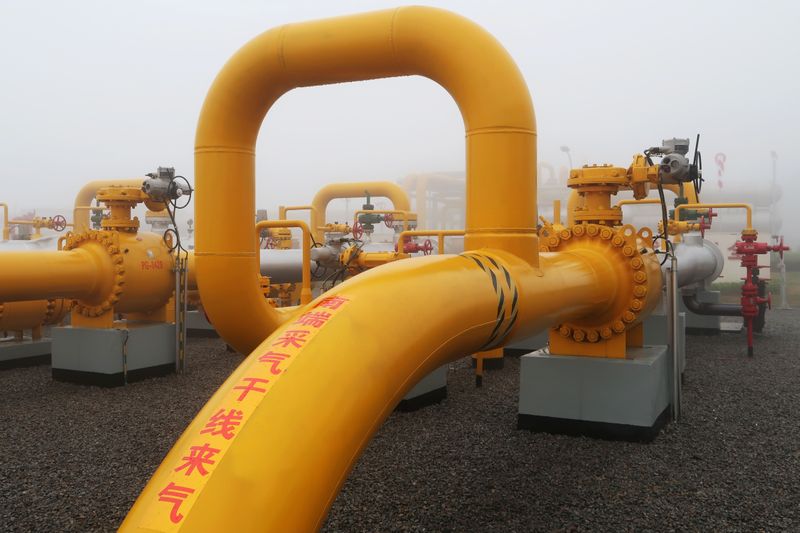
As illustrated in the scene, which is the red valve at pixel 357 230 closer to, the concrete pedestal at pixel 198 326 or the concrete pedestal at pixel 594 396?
the concrete pedestal at pixel 198 326

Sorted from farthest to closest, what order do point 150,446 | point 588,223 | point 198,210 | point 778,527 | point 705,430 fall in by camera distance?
point 588,223, point 705,430, point 150,446, point 198,210, point 778,527

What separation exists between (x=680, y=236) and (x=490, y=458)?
692 centimetres

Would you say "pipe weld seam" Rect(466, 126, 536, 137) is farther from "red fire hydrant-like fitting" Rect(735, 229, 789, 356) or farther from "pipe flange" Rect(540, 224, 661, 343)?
"red fire hydrant-like fitting" Rect(735, 229, 789, 356)

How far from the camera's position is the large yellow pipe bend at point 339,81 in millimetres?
3154

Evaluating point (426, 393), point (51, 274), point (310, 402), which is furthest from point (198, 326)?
Answer: point (310, 402)

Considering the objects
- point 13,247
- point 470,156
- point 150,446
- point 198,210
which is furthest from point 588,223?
point 13,247

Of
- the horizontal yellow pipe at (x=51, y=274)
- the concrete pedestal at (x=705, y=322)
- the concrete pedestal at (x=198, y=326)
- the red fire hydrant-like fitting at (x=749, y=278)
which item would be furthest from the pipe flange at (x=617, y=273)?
the concrete pedestal at (x=198, y=326)

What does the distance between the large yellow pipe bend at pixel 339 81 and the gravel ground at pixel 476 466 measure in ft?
3.73

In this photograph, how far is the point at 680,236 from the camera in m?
9.77

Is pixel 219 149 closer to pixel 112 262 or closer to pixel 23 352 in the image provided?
pixel 112 262

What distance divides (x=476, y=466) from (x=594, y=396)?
110cm

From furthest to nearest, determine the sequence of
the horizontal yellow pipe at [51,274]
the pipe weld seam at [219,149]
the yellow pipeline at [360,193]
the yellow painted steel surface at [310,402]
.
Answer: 1. the yellow pipeline at [360,193]
2. the horizontal yellow pipe at [51,274]
3. the pipe weld seam at [219,149]
4. the yellow painted steel surface at [310,402]

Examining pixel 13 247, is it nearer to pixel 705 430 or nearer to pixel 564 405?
pixel 564 405

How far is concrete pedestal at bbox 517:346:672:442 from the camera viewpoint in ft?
14.4
